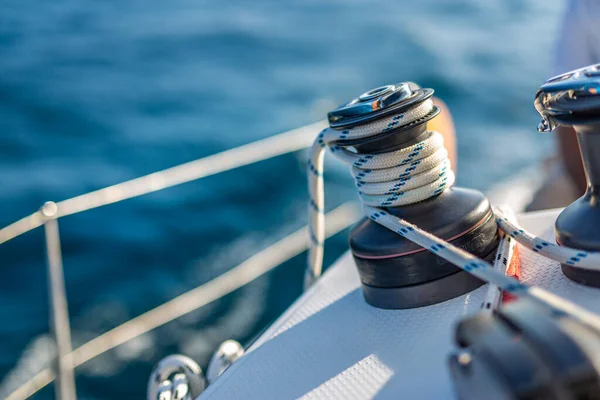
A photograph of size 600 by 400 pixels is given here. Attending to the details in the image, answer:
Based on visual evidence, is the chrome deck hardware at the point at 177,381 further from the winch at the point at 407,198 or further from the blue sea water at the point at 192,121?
the blue sea water at the point at 192,121

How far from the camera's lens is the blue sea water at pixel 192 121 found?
2838 mm

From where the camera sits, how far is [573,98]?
0.75 metres

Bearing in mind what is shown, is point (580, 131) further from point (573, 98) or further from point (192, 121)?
point (192, 121)

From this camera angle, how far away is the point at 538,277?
3.03ft

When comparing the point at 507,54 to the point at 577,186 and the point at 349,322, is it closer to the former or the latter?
the point at 577,186

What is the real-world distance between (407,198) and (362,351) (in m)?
0.20

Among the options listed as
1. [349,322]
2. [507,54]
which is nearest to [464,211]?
[349,322]

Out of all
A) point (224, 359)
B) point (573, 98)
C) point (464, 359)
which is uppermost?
point (573, 98)

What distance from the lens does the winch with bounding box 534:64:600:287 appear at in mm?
748

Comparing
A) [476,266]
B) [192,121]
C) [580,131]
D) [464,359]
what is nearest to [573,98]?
[580,131]

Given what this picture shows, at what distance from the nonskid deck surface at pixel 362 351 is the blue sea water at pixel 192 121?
1575mm

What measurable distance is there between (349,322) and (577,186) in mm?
1262

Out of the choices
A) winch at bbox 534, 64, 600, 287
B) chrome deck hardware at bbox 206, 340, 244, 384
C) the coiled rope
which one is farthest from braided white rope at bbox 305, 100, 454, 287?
chrome deck hardware at bbox 206, 340, 244, 384

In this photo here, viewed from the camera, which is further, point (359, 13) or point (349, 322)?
point (359, 13)
